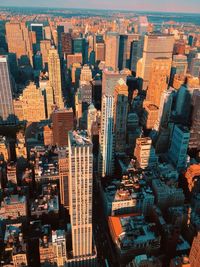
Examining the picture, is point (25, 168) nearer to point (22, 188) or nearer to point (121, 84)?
point (22, 188)

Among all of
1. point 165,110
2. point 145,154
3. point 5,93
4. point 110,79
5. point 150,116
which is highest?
point 110,79

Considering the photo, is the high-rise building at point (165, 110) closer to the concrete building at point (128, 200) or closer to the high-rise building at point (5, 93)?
the concrete building at point (128, 200)

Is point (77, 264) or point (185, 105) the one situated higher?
point (185, 105)

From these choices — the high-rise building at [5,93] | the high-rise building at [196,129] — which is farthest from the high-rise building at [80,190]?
the high-rise building at [5,93]

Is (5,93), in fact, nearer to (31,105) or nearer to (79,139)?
(31,105)

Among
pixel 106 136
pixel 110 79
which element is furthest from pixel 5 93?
pixel 106 136

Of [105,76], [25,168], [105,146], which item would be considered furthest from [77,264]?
[105,76]
